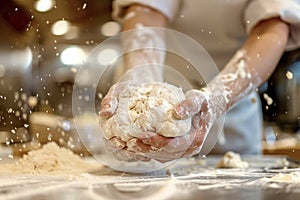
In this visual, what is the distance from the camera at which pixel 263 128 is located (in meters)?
1.19

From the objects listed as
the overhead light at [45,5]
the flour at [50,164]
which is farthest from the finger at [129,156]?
the overhead light at [45,5]

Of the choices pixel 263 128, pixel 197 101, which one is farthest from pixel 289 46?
pixel 197 101

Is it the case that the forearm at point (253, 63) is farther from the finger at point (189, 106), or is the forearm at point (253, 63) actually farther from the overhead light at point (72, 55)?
the overhead light at point (72, 55)

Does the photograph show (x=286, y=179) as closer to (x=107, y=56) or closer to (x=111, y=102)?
(x=111, y=102)

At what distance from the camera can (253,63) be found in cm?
91

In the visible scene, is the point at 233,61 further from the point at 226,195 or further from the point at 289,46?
the point at 226,195

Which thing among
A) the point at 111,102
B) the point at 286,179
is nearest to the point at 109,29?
the point at 111,102

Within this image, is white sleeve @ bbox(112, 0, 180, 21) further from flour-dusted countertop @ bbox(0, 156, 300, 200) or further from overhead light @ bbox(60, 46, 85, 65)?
flour-dusted countertop @ bbox(0, 156, 300, 200)

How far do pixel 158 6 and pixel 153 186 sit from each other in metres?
0.48

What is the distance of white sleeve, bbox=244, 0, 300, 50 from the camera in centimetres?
94

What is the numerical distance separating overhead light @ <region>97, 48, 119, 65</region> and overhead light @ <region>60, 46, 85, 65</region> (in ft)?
0.17

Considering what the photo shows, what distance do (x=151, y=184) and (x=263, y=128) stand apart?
0.60 metres

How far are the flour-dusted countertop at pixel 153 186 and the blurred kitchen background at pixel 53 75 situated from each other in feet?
1.07

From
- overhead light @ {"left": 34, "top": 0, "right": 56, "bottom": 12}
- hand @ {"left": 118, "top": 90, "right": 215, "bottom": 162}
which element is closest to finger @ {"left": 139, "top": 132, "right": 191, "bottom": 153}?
hand @ {"left": 118, "top": 90, "right": 215, "bottom": 162}
